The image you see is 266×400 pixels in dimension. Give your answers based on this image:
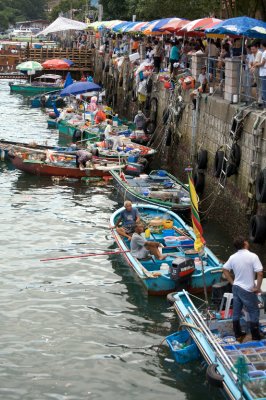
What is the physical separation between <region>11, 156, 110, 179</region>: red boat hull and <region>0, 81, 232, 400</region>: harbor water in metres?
2.86

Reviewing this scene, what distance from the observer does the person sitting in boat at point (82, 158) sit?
24.8m

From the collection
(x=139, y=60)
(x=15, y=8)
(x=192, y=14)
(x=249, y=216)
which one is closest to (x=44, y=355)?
(x=249, y=216)

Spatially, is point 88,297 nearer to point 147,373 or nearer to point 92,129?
point 147,373

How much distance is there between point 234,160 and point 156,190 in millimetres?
3265

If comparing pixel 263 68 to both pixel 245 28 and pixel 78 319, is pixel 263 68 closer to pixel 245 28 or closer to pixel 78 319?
pixel 245 28

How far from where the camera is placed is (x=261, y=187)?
1602 centimetres

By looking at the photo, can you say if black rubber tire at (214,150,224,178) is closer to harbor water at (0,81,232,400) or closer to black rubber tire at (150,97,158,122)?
harbor water at (0,81,232,400)

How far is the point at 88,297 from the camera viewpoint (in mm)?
15148

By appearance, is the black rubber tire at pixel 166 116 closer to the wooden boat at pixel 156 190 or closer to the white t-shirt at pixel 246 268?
the wooden boat at pixel 156 190

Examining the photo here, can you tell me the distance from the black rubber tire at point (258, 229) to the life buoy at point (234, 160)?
9.35ft

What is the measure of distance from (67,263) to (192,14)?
2970cm

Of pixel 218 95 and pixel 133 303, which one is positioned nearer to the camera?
pixel 133 303

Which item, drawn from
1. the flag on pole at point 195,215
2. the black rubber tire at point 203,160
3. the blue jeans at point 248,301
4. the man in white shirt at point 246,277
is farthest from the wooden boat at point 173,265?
the black rubber tire at point 203,160

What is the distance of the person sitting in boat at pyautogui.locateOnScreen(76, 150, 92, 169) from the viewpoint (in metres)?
24.8
